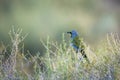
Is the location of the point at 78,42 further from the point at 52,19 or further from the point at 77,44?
the point at 52,19

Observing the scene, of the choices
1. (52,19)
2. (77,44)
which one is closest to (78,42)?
(77,44)

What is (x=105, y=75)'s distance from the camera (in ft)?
25.9

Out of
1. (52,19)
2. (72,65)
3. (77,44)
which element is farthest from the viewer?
(52,19)

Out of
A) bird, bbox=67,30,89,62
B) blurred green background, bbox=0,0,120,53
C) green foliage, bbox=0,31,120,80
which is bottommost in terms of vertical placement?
green foliage, bbox=0,31,120,80

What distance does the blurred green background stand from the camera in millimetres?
17203

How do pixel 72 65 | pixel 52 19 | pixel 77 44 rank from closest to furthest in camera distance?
1. pixel 72 65
2. pixel 77 44
3. pixel 52 19

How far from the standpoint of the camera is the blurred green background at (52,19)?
17203 mm

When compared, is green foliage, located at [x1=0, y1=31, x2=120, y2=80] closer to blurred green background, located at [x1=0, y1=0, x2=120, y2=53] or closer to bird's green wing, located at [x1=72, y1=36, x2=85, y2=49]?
bird's green wing, located at [x1=72, y1=36, x2=85, y2=49]

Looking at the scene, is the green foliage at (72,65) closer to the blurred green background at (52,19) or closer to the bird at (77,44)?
the bird at (77,44)

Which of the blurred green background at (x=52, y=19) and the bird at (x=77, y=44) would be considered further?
the blurred green background at (x=52, y=19)

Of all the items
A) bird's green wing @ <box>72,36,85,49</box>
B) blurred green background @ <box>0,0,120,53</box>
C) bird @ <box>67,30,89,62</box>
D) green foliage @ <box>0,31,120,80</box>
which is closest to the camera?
green foliage @ <box>0,31,120,80</box>

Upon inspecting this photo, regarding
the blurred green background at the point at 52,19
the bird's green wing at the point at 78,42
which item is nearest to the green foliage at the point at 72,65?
the bird's green wing at the point at 78,42

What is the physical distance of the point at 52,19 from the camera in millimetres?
18438

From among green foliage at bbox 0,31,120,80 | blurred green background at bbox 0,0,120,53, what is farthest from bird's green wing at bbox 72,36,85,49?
blurred green background at bbox 0,0,120,53
